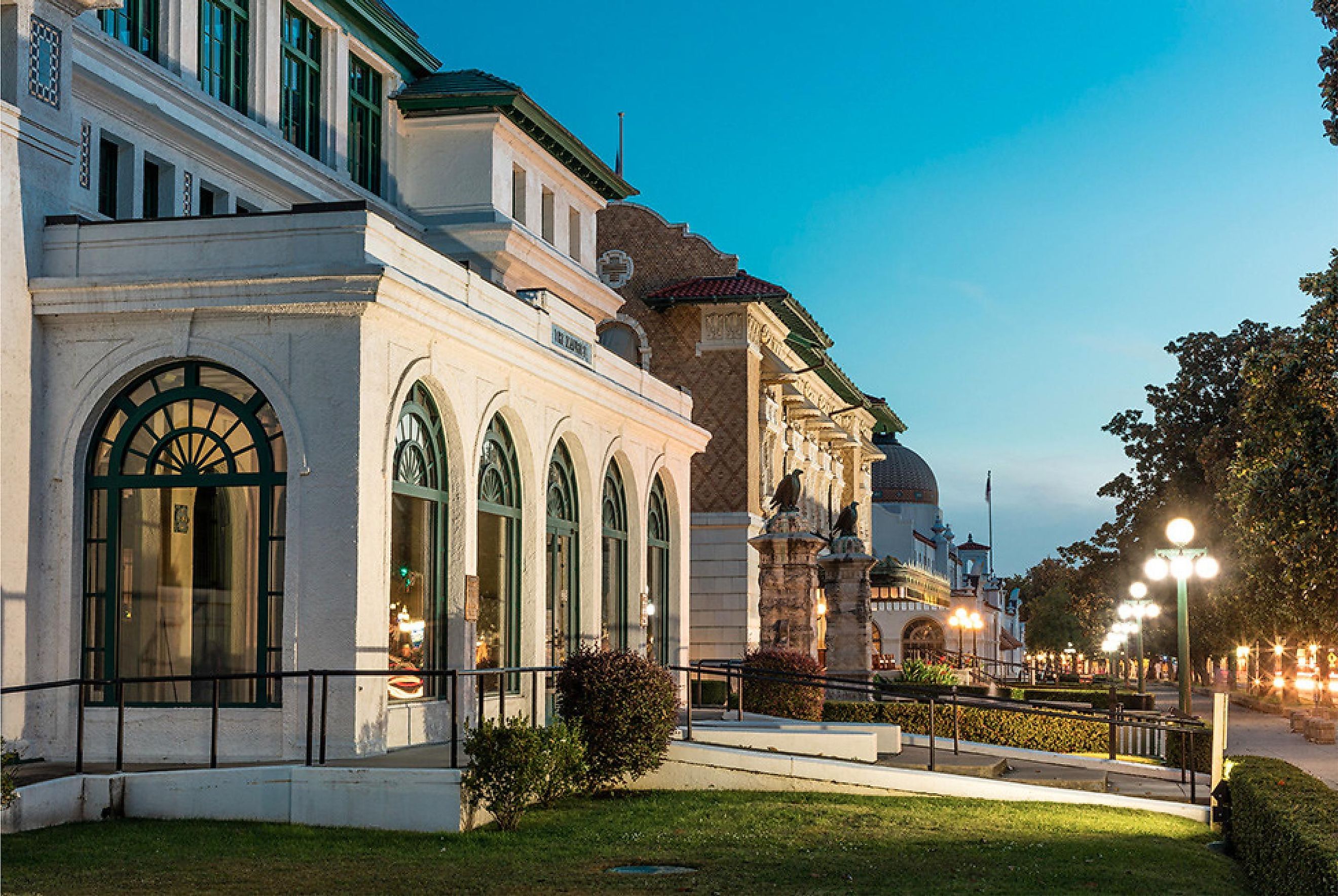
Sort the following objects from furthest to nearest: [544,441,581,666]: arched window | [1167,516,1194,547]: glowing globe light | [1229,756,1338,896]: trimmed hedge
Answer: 1. [1167,516,1194,547]: glowing globe light
2. [544,441,581,666]: arched window
3. [1229,756,1338,896]: trimmed hedge

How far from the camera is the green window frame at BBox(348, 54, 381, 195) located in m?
28.7

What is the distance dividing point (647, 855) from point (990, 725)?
→ 57.5 ft

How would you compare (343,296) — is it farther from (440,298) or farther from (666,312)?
(666,312)

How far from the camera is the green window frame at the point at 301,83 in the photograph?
26.0 m

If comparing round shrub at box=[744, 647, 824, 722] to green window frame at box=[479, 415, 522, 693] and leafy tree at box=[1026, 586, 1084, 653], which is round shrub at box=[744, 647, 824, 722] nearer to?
green window frame at box=[479, 415, 522, 693]

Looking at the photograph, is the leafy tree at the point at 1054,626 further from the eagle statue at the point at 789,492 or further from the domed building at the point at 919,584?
the eagle statue at the point at 789,492

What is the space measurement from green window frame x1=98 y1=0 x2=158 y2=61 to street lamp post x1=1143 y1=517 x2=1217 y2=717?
15.7m

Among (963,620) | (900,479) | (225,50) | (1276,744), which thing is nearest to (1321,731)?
(1276,744)

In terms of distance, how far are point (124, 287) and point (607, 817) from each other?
290 inches

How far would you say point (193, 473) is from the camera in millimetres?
17172

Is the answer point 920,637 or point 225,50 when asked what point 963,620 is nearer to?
point 920,637

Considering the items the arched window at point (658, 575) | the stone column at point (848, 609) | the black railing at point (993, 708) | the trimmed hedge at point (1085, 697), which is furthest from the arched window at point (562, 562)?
the trimmed hedge at point (1085, 697)

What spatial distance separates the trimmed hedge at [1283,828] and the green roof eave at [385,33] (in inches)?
723

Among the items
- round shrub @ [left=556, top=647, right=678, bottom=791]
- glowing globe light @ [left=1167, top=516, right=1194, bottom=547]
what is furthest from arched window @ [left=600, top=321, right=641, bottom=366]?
round shrub @ [left=556, top=647, right=678, bottom=791]
